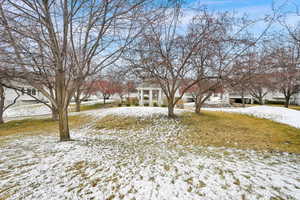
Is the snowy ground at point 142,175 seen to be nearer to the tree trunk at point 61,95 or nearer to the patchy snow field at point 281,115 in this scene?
the tree trunk at point 61,95

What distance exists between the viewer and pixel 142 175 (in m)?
2.79

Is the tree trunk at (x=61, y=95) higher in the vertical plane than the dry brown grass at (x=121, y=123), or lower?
higher

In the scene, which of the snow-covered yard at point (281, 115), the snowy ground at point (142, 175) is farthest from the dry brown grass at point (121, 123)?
the snow-covered yard at point (281, 115)

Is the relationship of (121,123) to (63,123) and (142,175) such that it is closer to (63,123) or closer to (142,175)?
(63,123)

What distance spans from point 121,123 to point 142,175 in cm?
647

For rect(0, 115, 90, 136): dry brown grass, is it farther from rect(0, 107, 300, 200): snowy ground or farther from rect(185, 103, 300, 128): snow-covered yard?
rect(185, 103, 300, 128): snow-covered yard

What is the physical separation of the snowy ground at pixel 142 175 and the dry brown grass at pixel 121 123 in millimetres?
4029

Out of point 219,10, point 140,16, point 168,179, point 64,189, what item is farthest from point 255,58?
point 64,189

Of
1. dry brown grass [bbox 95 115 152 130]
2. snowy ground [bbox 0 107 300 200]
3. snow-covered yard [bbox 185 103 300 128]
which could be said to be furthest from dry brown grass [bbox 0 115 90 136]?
snow-covered yard [bbox 185 103 300 128]

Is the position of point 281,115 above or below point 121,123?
above

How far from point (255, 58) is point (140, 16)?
7172mm

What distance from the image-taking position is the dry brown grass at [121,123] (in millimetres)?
8258

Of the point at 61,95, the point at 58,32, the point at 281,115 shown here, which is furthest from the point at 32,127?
the point at 281,115

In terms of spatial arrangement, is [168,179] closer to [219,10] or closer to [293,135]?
[293,135]
